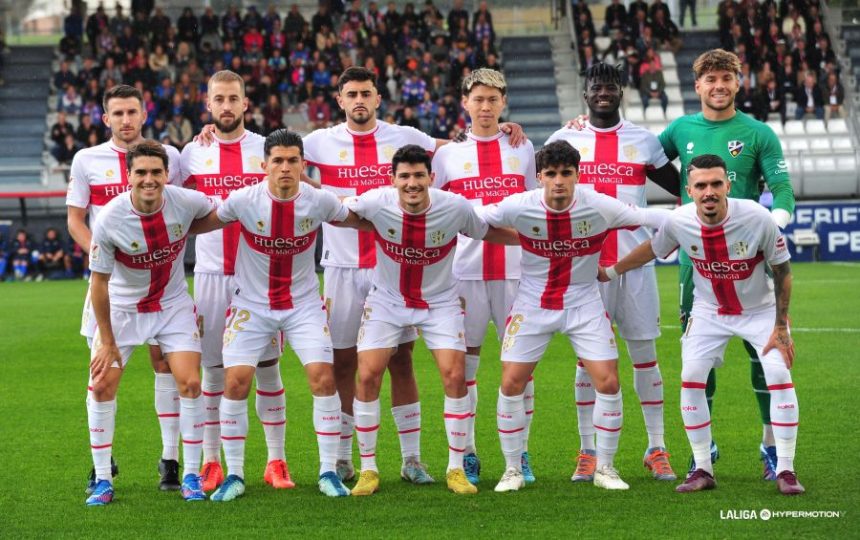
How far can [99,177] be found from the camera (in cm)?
693

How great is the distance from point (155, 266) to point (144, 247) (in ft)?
0.46

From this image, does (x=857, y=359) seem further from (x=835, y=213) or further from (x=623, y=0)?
(x=623, y=0)

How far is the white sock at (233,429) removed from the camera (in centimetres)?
648

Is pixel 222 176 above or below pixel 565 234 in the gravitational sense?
above

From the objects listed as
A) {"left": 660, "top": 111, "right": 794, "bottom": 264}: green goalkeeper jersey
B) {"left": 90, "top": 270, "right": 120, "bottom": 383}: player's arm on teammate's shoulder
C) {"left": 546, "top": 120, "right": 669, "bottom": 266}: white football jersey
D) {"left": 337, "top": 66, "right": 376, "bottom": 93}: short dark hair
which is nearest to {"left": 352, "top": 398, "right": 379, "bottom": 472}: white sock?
{"left": 90, "top": 270, "right": 120, "bottom": 383}: player's arm on teammate's shoulder

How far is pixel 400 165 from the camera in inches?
257

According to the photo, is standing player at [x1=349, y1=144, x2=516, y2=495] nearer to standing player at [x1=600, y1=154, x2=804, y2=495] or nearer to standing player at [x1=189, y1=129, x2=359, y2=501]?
standing player at [x1=189, y1=129, x2=359, y2=501]

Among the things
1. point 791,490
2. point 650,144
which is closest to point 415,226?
point 650,144

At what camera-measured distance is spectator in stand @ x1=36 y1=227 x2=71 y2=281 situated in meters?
22.5

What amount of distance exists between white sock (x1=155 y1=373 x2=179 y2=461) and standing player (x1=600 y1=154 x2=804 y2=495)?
2670 millimetres

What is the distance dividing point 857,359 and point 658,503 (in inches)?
222

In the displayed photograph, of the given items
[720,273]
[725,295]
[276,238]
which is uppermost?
[276,238]

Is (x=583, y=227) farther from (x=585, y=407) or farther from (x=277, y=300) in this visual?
(x=277, y=300)

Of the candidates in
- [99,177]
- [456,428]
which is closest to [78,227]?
[99,177]
